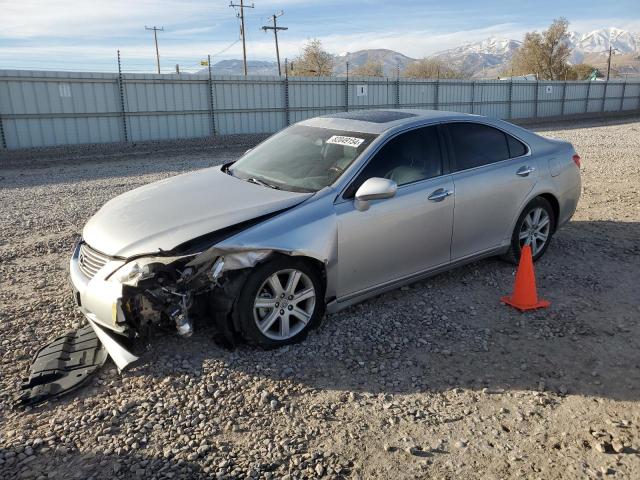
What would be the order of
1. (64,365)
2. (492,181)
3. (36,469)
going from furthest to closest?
(492,181) < (64,365) < (36,469)

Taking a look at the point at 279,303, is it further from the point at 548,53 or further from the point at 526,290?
the point at 548,53

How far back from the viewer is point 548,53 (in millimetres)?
69750

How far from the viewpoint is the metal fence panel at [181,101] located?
57.8 ft

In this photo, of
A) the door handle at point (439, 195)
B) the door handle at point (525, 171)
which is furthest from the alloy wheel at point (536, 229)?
the door handle at point (439, 195)

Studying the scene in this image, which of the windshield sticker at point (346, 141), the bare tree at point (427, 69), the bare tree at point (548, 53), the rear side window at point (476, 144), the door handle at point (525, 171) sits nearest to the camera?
the windshield sticker at point (346, 141)

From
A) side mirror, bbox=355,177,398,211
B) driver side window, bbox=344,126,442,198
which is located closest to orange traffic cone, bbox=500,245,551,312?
driver side window, bbox=344,126,442,198

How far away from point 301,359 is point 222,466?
1.18 meters

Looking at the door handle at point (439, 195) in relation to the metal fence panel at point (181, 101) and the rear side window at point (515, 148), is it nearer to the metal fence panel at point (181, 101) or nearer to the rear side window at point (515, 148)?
the rear side window at point (515, 148)

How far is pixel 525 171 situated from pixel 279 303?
3.02 metres

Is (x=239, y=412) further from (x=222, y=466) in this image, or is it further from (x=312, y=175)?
(x=312, y=175)

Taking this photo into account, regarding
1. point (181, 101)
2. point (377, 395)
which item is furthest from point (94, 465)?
point (181, 101)

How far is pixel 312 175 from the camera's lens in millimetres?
4496

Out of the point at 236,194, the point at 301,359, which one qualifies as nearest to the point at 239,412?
the point at 301,359

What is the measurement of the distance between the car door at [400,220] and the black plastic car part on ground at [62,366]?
1854mm
